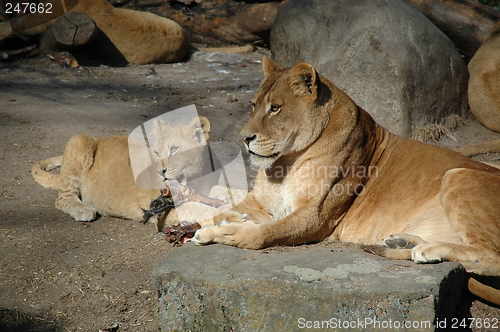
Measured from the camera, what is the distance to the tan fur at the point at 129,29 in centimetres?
959

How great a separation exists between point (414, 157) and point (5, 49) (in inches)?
317

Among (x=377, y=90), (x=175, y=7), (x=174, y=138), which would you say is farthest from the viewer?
(x=175, y=7)

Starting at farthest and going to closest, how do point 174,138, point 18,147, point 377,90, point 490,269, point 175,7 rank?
point 175,7 → point 377,90 → point 18,147 → point 174,138 → point 490,269

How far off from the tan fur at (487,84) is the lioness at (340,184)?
12.7 ft

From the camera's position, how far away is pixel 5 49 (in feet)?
31.3

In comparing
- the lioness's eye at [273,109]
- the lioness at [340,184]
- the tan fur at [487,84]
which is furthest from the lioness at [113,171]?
the tan fur at [487,84]

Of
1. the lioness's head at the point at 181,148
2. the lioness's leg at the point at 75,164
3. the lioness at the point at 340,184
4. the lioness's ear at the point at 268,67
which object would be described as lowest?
the lioness's leg at the point at 75,164

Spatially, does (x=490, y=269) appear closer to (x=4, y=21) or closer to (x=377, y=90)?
(x=377, y=90)

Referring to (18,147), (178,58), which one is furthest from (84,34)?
(18,147)

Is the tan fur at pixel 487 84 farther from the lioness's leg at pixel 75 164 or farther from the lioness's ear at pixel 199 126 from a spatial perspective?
the lioness's leg at pixel 75 164

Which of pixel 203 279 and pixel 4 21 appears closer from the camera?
pixel 203 279

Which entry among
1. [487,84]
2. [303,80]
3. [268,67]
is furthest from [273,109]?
[487,84]

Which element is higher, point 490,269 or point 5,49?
point 490,269
